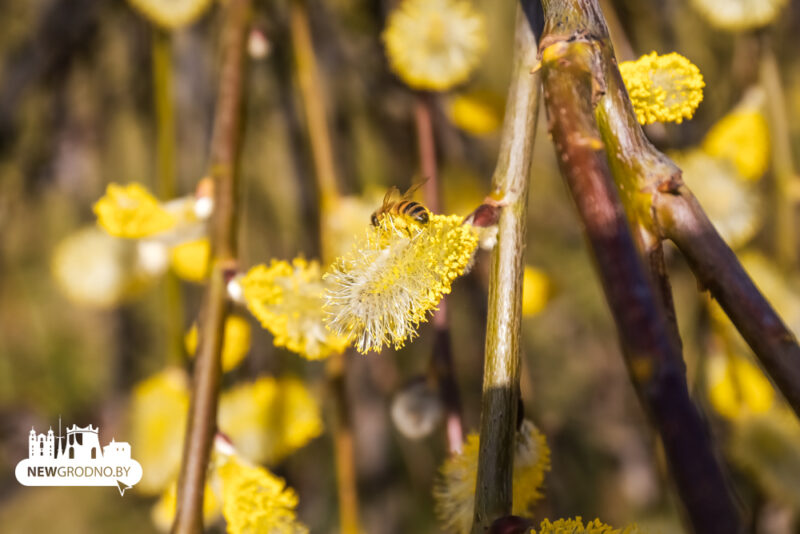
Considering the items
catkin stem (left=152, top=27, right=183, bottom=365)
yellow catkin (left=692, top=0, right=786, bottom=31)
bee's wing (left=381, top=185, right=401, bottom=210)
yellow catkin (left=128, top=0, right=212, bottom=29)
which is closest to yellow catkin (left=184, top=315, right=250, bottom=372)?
catkin stem (left=152, top=27, right=183, bottom=365)

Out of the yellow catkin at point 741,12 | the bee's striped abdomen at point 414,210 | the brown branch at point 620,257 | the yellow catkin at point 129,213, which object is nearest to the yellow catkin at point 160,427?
the yellow catkin at point 129,213

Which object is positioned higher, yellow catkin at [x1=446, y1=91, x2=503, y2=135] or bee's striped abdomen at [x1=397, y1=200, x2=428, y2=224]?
yellow catkin at [x1=446, y1=91, x2=503, y2=135]

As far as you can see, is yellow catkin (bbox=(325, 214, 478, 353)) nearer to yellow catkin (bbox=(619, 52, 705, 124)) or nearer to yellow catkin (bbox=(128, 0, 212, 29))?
yellow catkin (bbox=(619, 52, 705, 124))

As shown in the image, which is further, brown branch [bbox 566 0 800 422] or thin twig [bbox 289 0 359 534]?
thin twig [bbox 289 0 359 534]

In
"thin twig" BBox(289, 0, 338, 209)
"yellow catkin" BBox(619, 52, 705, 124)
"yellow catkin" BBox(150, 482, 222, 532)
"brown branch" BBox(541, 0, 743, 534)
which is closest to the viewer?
"brown branch" BBox(541, 0, 743, 534)

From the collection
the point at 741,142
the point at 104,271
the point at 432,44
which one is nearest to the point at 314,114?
the point at 432,44

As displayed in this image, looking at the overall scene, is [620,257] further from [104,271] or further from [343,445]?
[104,271]
